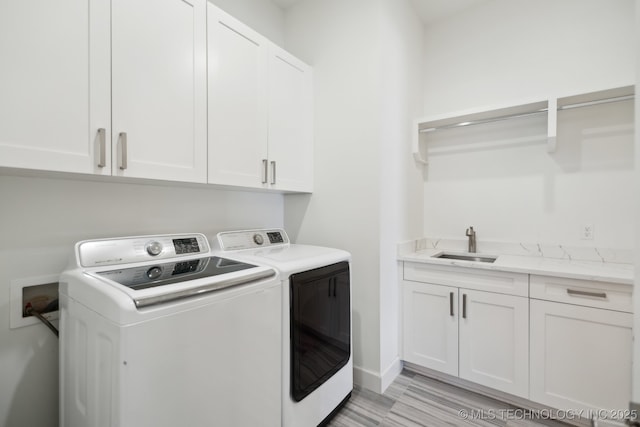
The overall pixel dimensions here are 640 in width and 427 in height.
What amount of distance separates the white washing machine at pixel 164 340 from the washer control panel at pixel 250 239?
329 millimetres

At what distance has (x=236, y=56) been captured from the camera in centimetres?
162

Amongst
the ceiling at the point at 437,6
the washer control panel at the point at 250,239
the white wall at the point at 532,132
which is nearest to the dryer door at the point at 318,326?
the washer control panel at the point at 250,239

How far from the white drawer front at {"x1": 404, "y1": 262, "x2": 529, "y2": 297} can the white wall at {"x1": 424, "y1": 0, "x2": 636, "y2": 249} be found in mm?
585

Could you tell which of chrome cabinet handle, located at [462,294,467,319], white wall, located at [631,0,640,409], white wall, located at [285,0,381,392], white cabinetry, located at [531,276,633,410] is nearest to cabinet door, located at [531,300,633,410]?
white cabinetry, located at [531,276,633,410]

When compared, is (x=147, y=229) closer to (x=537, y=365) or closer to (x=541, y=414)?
(x=537, y=365)

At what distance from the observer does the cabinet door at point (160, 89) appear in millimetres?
1187

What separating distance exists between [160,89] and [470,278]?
2056 mm

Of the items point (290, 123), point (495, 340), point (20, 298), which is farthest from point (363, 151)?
point (20, 298)

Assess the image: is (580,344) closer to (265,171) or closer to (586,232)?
(586,232)

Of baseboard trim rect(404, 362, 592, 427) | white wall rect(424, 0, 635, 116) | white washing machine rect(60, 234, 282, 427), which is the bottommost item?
baseboard trim rect(404, 362, 592, 427)

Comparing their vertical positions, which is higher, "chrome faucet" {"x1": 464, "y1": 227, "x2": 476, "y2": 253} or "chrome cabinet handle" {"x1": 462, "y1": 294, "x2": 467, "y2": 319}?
"chrome faucet" {"x1": 464, "y1": 227, "x2": 476, "y2": 253}

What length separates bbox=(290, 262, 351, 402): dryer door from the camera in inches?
54.5

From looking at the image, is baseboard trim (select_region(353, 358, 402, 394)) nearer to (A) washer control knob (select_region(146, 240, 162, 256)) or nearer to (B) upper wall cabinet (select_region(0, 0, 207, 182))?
(A) washer control knob (select_region(146, 240, 162, 256))

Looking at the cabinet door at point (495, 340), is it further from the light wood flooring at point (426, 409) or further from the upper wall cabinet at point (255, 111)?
the upper wall cabinet at point (255, 111)
